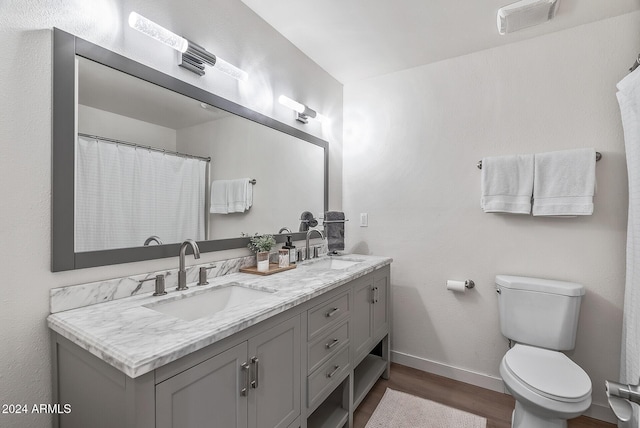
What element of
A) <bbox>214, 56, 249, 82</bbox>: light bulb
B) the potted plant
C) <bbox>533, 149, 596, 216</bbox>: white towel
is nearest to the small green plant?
the potted plant

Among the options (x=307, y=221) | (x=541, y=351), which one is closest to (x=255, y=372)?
(x=307, y=221)

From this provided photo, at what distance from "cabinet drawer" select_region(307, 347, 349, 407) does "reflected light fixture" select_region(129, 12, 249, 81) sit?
1595mm

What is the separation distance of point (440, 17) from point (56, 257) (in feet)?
7.52

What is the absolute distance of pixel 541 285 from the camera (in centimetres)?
184

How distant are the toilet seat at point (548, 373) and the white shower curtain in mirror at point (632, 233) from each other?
0.26 metres

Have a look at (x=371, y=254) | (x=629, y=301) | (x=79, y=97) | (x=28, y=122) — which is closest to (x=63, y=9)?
(x=79, y=97)

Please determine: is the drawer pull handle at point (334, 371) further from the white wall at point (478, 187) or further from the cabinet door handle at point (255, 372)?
the white wall at point (478, 187)

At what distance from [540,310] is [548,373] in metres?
0.44

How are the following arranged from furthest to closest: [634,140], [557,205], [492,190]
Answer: [492,190], [557,205], [634,140]

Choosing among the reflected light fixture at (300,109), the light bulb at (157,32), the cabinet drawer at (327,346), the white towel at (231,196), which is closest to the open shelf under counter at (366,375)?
the cabinet drawer at (327,346)

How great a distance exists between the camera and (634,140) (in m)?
1.55

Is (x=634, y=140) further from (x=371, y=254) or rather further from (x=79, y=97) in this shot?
(x=79, y=97)

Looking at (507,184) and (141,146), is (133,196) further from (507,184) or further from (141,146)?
(507,184)

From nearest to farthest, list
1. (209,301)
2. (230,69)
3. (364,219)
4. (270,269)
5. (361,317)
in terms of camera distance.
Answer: (209,301), (230,69), (270,269), (361,317), (364,219)
